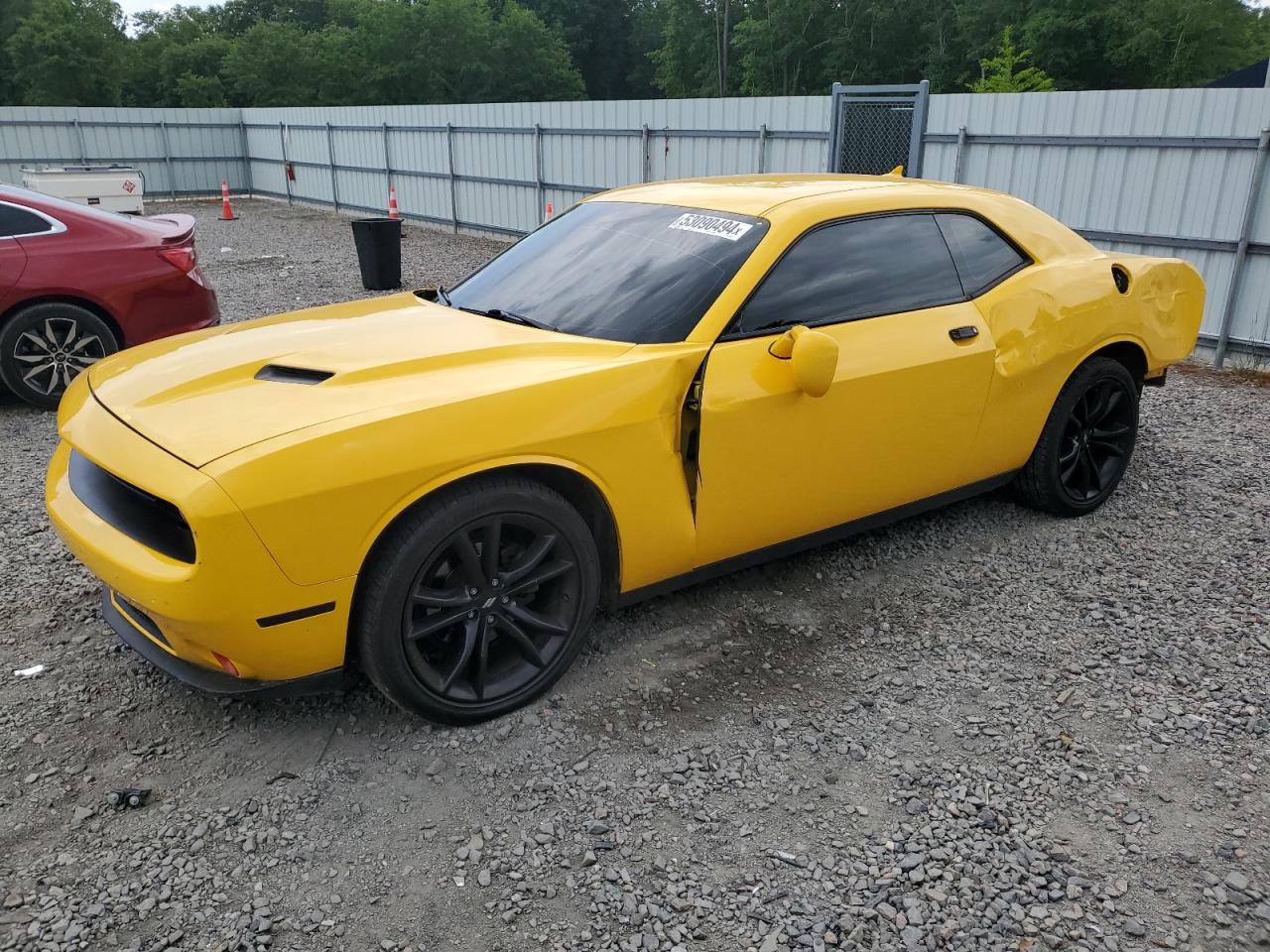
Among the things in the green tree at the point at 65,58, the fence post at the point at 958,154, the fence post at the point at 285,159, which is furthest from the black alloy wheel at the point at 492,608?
the green tree at the point at 65,58

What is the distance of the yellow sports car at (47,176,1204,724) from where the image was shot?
2.71 m

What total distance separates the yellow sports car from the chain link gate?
265 inches

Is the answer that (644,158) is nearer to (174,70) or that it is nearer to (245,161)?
(245,161)

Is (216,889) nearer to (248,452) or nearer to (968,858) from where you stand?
(248,452)

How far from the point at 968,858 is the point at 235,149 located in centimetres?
2811

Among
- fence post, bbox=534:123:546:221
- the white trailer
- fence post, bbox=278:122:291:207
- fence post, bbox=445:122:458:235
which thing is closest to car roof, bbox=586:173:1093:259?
fence post, bbox=534:123:546:221

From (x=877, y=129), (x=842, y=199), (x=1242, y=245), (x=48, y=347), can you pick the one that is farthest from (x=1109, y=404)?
(x=877, y=129)

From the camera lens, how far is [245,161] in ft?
86.9

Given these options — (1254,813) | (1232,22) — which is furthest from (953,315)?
(1232,22)

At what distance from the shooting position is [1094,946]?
2371 millimetres

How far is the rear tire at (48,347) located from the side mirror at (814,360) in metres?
5.33

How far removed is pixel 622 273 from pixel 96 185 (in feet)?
56.0

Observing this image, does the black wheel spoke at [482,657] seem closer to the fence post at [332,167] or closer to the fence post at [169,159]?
the fence post at [332,167]

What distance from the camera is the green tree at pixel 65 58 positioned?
42.3 metres
